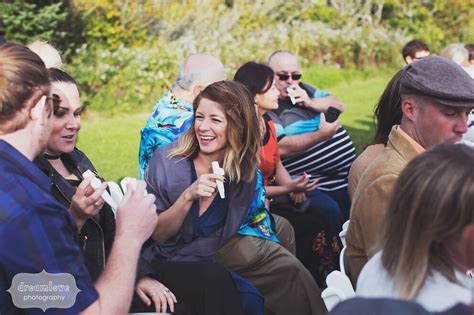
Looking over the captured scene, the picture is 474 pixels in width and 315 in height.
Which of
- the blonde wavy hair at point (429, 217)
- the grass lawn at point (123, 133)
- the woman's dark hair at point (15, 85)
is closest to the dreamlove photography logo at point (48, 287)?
the woman's dark hair at point (15, 85)

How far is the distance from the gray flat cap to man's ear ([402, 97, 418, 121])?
4 centimetres

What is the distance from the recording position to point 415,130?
2.90 m

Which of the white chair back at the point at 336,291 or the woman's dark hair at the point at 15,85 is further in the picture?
the white chair back at the point at 336,291

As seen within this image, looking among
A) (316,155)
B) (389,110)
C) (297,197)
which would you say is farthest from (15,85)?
(316,155)

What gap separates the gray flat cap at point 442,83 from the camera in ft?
9.13

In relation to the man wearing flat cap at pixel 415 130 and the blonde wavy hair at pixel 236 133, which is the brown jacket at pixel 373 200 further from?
the blonde wavy hair at pixel 236 133

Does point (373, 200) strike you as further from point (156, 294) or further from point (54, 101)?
point (54, 101)

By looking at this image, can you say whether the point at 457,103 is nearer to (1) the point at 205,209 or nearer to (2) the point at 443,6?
(1) the point at 205,209

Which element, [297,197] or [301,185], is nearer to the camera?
[301,185]

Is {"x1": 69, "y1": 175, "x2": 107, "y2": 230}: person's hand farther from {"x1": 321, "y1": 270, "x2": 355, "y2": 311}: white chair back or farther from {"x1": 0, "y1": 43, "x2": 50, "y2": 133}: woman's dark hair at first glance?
{"x1": 321, "y1": 270, "x2": 355, "y2": 311}: white chair back

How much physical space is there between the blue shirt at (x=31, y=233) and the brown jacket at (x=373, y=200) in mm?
1183

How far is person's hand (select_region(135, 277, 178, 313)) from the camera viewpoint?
112 inches

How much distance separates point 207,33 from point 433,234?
1344 cm

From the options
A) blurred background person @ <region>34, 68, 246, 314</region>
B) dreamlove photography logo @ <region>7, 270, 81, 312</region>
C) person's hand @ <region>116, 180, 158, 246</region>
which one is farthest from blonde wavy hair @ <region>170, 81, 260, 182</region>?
dreamlove photography logo @ <region>7, 270, 81, 312</region>
